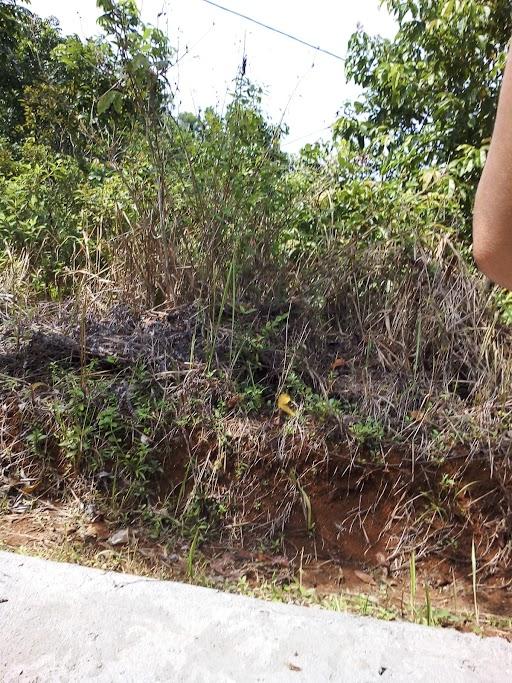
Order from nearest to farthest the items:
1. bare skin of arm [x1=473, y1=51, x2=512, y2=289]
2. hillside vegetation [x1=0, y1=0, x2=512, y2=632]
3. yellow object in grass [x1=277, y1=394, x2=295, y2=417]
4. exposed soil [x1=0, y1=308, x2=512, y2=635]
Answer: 1. bare skin of arm [x1=473, y1=51, x2=512, y2=289]
2. exposed soil [x1=0, y1=308, x2=512, y2=635]
3. hillside vegetation [x1=0, y1=0, x2=512, y2=632]
4. yellow object in grass [x1=277, y1=394, x2=295, y2=417]

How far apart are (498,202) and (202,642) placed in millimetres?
1327

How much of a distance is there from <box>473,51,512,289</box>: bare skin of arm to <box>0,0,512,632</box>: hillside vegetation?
2.02 m

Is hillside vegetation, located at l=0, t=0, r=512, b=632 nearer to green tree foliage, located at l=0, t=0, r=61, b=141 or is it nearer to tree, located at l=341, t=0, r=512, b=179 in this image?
tree, located at l=341, t=0, r=512, b=179

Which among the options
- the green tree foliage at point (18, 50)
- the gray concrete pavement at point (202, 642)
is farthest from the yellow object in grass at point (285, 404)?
the green tree foliage at point (18, 50)

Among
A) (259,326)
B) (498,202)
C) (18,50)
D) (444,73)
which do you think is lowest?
(259,326)

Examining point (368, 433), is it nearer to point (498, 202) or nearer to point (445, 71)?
point (498, 202)

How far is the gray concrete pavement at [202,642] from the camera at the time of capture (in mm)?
1412

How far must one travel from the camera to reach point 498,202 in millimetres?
682

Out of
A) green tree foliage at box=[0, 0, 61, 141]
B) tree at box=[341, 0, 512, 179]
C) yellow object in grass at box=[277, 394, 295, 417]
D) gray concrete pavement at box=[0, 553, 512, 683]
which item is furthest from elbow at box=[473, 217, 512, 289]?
green tree foliage at box=[0, 0, 61, 141]

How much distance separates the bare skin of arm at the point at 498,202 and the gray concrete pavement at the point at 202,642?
3.67 ft

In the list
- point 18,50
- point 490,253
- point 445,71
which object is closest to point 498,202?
point 490,253

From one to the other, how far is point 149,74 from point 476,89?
246 cm

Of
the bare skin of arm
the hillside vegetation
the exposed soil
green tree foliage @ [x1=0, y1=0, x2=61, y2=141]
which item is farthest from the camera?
green tree foliage @ [x1=0, y1=0, x2=61, y2=141]

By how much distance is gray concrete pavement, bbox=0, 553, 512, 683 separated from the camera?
1412mm
